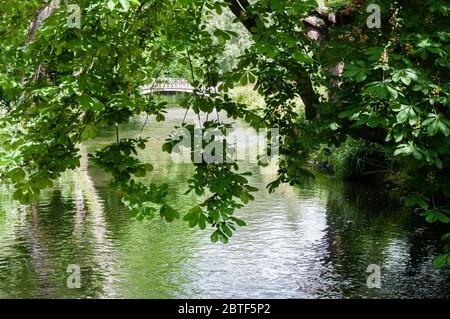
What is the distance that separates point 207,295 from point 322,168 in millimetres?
8796

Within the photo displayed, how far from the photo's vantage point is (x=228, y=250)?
9.07 meters

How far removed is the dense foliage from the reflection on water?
2668 mm

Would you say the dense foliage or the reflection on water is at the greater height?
the dense foliage

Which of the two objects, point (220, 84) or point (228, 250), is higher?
point (220, 84)

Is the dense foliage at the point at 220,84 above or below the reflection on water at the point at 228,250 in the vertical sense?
above

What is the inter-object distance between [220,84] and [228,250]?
4.01m

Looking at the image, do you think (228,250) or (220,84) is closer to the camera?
(220,84)

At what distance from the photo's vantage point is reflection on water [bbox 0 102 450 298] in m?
7.49

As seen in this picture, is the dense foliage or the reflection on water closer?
the dense foliage

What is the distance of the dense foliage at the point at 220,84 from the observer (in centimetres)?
348

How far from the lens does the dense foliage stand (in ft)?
11.4

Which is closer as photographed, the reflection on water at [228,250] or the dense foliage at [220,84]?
the dense foliage at [220,84]

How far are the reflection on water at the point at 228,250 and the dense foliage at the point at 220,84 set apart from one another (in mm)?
2668
